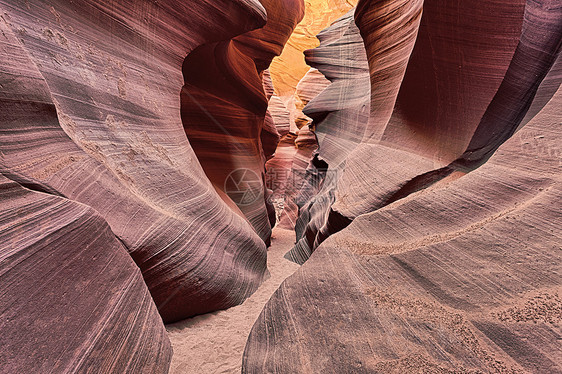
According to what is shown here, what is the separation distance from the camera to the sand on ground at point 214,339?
2.01 meters

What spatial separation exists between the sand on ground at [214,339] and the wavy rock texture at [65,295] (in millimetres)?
420

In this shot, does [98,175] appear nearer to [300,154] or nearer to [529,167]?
[529,167]

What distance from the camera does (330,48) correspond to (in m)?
6.62

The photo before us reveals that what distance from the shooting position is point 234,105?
5.84m

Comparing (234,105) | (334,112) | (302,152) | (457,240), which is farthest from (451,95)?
(302,152)

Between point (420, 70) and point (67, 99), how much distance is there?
3.16 m

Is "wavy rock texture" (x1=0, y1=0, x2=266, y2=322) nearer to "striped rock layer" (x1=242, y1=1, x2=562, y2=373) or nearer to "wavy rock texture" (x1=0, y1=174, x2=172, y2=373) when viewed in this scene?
"wavy rock texture" (x1=0, y1=174, x2=172, y2=373)

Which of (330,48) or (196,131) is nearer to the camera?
(196,131)

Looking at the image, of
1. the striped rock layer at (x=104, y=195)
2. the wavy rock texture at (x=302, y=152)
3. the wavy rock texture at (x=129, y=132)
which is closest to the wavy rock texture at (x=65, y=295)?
the striped rock layer at (x=104, y=195)

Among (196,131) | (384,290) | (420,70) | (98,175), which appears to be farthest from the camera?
(196,131)

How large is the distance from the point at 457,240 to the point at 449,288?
0.30m

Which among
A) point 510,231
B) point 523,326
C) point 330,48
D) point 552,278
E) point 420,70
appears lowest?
point 523,326

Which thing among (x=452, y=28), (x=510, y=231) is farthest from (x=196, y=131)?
(x=510, y=231)

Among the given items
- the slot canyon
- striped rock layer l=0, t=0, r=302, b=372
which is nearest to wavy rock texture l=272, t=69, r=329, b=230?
the slot canyon
